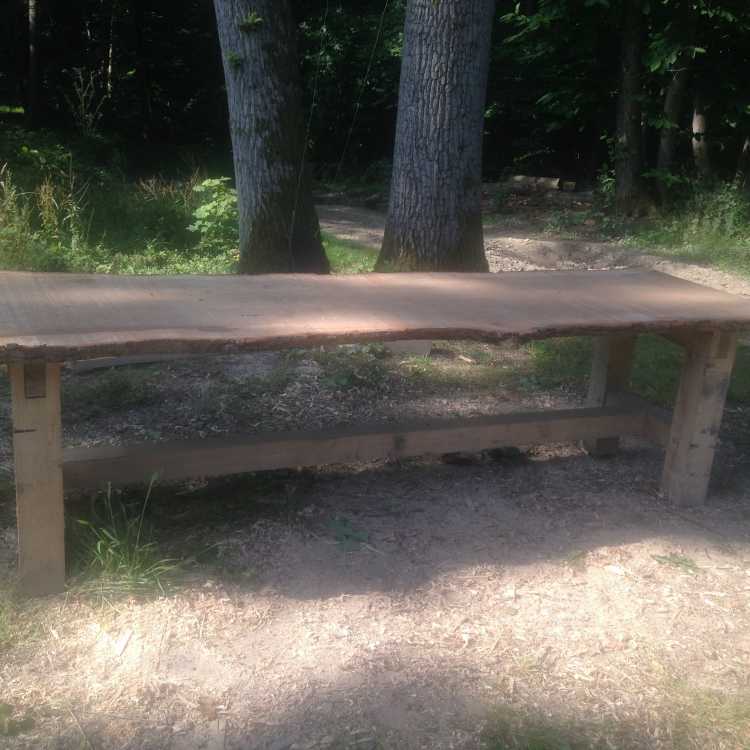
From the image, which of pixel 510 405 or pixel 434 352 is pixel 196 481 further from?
pixel 434 352

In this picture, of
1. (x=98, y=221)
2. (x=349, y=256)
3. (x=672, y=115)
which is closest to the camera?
(x=98, y=221)

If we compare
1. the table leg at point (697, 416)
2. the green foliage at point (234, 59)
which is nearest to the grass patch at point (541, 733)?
the table leg at point (697, 416)

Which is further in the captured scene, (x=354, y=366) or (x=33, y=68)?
(x=33, y=68)

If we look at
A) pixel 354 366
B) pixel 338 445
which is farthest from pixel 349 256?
pixel 338 445

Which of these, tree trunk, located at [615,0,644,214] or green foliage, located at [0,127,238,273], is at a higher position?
tree trunk, located at [615,0,644,214]

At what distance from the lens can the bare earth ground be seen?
2.35 metres

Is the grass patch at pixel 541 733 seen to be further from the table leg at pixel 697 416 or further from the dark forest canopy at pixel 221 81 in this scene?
the dark forest canopy at pixel 221 81

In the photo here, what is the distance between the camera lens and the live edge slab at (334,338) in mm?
2619

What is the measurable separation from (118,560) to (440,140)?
3826mm

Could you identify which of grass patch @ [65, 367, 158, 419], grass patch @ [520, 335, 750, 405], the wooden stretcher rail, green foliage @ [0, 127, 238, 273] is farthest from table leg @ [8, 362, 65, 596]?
green foliage @ [0, 127, 238, 273]

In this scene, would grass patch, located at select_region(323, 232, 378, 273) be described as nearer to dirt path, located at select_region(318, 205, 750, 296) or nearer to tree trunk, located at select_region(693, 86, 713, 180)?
dirt path, located at select_region(318, 205, 750, 296)

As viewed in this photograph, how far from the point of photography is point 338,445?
346cm

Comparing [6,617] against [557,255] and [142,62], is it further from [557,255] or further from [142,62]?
[142,62]

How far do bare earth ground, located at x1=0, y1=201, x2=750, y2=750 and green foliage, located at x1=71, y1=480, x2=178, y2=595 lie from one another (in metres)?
0.06
